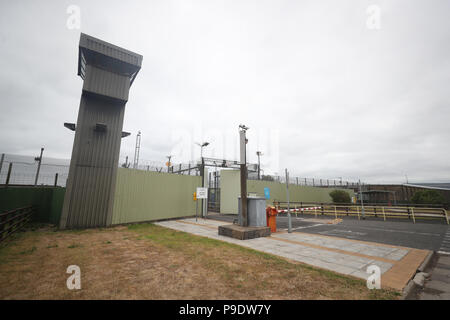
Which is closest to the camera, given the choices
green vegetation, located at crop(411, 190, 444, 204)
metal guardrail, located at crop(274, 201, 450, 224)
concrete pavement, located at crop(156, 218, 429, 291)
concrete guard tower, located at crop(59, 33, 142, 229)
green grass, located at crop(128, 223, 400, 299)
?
green grass, located at crop(128, 223, 400, 299)

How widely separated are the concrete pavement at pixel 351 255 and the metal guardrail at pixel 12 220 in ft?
27.1

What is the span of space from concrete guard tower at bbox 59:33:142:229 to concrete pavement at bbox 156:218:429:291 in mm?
7561

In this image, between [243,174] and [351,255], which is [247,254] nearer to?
[351,255]

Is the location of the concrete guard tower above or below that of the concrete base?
above

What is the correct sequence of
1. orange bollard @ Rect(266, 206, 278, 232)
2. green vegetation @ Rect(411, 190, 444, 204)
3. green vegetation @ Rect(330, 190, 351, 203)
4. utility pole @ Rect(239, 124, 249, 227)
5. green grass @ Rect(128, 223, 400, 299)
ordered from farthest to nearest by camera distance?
green vegetation @ Rect(330, 190, 351, 203) → green vegetation @ Rect(411, 190, 444, 204) → orange bollard @ Rect(266, 206, 278, 232) → utility pole @ Rect(239, 124, 249, 227) → green grass @ Rect(128, 223, 400, 299)

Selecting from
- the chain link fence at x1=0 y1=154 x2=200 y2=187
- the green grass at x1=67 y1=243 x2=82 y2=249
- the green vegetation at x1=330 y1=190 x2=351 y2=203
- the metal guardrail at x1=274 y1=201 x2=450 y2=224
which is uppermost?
the chain link fence at x1=0 y1=154 x2=200 y2=187

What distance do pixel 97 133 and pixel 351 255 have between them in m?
12.6

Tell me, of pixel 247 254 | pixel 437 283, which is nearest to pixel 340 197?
pixel 437 283

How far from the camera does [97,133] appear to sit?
33.7 ft

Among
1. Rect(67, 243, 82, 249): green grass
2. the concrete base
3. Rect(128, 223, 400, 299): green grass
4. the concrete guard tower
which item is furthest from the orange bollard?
the concrete guard tower

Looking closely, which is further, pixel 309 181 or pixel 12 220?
pixel 309 181

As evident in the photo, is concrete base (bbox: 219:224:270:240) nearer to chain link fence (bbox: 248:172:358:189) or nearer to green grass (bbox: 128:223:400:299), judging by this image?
green grass (bbox: 128:223:400:299)

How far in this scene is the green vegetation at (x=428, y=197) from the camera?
53.3 ft

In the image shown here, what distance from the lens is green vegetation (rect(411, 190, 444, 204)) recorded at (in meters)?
16.3
